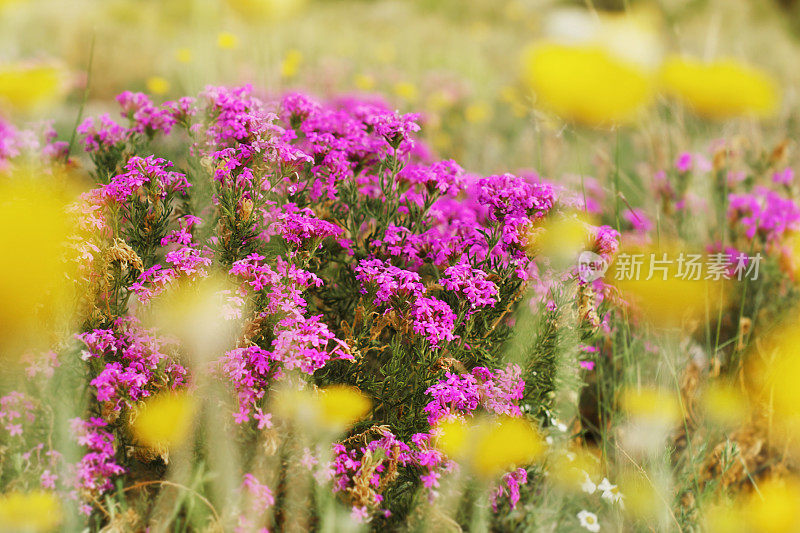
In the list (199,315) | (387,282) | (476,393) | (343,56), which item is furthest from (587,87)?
(343,56)

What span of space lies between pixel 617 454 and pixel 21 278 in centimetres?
165

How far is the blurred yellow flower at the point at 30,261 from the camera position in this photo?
4.42 feet

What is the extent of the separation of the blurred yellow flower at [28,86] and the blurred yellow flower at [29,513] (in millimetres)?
1955

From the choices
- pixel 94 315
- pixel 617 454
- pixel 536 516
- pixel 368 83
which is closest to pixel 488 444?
pixel 536 516

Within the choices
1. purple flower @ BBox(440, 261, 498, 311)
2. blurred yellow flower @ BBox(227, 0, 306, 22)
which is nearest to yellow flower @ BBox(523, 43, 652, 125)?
purple flower @ BBox(440, 261, 498, 311)

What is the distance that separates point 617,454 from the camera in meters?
1.99

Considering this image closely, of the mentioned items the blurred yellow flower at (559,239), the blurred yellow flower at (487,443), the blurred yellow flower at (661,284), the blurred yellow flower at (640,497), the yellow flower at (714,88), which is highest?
the yellow flower at (714,88)

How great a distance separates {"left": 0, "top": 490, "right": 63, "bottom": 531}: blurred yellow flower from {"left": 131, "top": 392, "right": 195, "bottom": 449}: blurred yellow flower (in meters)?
0.23

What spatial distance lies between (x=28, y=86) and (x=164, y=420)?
1987 mm

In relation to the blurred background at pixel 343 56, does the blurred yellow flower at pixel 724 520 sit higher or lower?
lower

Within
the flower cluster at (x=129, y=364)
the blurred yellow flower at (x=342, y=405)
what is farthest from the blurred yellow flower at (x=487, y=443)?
the flower cluster at (x=129, y=364)

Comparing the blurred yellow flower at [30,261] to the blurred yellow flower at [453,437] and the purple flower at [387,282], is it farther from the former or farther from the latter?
the blurred yellow flower at [453,437]

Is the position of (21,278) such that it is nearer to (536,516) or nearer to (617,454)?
(536,516)

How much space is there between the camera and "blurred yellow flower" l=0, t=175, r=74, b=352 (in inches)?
53.0
